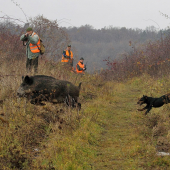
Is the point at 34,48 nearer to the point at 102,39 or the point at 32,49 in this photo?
the point at 32,49

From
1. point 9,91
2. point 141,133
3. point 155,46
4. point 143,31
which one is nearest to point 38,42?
point 9,91

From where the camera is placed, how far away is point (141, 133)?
214 inches

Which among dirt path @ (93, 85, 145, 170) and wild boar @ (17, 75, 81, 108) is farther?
wild boar @ (17, 75, 81, 108)

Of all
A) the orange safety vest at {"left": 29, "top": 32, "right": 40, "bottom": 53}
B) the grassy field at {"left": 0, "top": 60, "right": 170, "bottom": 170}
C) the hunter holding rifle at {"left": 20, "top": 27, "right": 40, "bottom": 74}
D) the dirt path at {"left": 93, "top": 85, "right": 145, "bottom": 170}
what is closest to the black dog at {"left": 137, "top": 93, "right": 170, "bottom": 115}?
the grassy field at {"left": 0, "top": 60, "right": 170, "bottom": 170}

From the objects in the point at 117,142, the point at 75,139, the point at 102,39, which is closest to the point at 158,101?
the point at 117,142

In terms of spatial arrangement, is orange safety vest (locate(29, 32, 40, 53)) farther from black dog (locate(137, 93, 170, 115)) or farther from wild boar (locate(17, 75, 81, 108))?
black dog (locate(137, 93, 170, 115))

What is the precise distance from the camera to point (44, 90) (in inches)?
255

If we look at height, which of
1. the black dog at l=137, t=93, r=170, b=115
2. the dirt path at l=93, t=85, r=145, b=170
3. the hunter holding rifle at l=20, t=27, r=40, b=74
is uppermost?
the hunter holding rifle at l=20, t=27, r=40, b=74

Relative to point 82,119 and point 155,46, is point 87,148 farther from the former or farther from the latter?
point 155,46

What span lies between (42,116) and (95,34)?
9477 cm

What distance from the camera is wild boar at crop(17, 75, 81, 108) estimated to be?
6273 millimetres

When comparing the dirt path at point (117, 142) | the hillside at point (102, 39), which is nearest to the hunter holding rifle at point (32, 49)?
the dirt path at point (117, 142)

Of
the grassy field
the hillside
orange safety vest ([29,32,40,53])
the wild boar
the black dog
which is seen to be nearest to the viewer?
the grassy field

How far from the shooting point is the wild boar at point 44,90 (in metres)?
6.27
